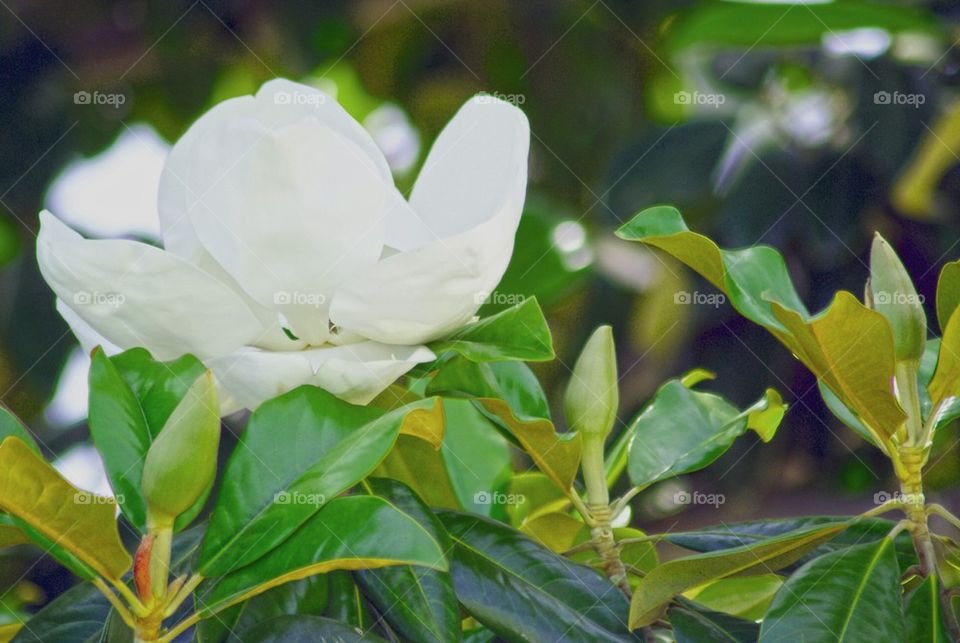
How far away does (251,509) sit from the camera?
1.80 ft

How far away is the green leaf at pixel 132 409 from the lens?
0.55 m

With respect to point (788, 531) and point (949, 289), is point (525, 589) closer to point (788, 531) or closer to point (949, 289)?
point (788, 531)

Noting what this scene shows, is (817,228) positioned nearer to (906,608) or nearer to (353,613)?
(906,608)

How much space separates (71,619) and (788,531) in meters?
0.42

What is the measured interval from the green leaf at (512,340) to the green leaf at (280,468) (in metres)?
0.06

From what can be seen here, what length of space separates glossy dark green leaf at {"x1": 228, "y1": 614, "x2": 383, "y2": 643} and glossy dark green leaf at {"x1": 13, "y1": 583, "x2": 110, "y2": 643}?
0.14 metres

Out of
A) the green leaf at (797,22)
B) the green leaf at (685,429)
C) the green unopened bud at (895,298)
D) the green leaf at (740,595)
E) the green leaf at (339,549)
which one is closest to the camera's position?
the green leaf at (339,549)

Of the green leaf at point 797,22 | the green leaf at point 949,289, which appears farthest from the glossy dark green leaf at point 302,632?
the green leaf at point 797,22

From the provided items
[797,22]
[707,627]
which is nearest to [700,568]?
[707,627]

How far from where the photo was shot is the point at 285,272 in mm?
567

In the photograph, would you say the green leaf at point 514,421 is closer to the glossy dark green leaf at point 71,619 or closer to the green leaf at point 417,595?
the green leaf at point 417,595

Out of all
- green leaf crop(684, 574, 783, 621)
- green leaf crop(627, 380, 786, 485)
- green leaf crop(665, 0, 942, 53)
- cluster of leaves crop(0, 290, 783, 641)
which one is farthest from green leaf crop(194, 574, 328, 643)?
green leaf crop(665, 0, 942, 53)

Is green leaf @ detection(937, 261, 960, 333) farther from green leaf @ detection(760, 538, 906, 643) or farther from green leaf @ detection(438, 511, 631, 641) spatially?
green leaf @ detection(438, 511, 631, 641)

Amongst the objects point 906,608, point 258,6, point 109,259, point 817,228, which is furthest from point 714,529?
point 258,6
